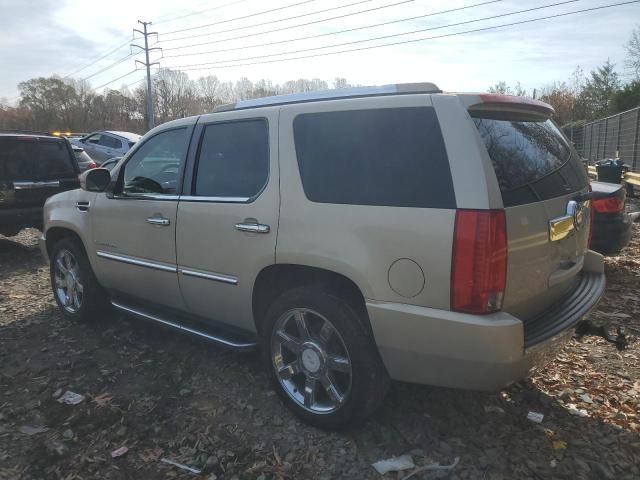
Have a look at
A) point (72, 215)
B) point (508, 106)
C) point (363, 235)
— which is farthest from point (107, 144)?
point (508, 106)

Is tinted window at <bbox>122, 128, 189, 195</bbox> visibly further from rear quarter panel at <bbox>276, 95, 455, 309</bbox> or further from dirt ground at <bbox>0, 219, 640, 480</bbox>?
dirt ground at <bbox>0, 219, 640, 480</bbox>

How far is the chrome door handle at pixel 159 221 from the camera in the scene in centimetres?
364

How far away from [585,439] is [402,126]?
2062 mm

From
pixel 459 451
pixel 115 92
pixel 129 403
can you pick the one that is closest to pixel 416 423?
pixel 459 451

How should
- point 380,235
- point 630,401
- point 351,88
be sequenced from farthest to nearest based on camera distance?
point 630,401
point 351,88
point 380,235

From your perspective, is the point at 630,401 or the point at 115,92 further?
the point at 115,92

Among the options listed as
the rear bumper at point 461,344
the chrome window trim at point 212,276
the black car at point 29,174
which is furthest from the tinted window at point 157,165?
the black car at point 29,174

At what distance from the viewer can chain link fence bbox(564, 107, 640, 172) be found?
13227 millimetres

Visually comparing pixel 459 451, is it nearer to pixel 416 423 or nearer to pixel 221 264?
pixel 416 423

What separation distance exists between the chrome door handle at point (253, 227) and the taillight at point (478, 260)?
1.19 metres

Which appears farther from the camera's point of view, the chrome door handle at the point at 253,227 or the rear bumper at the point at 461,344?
the chrome door handle at the point at 253,227

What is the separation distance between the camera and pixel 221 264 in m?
3.30

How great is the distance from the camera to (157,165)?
3971 millimetres

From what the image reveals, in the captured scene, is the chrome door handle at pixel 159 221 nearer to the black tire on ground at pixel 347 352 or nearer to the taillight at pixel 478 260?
the black tire on ground at pixel 347 352
